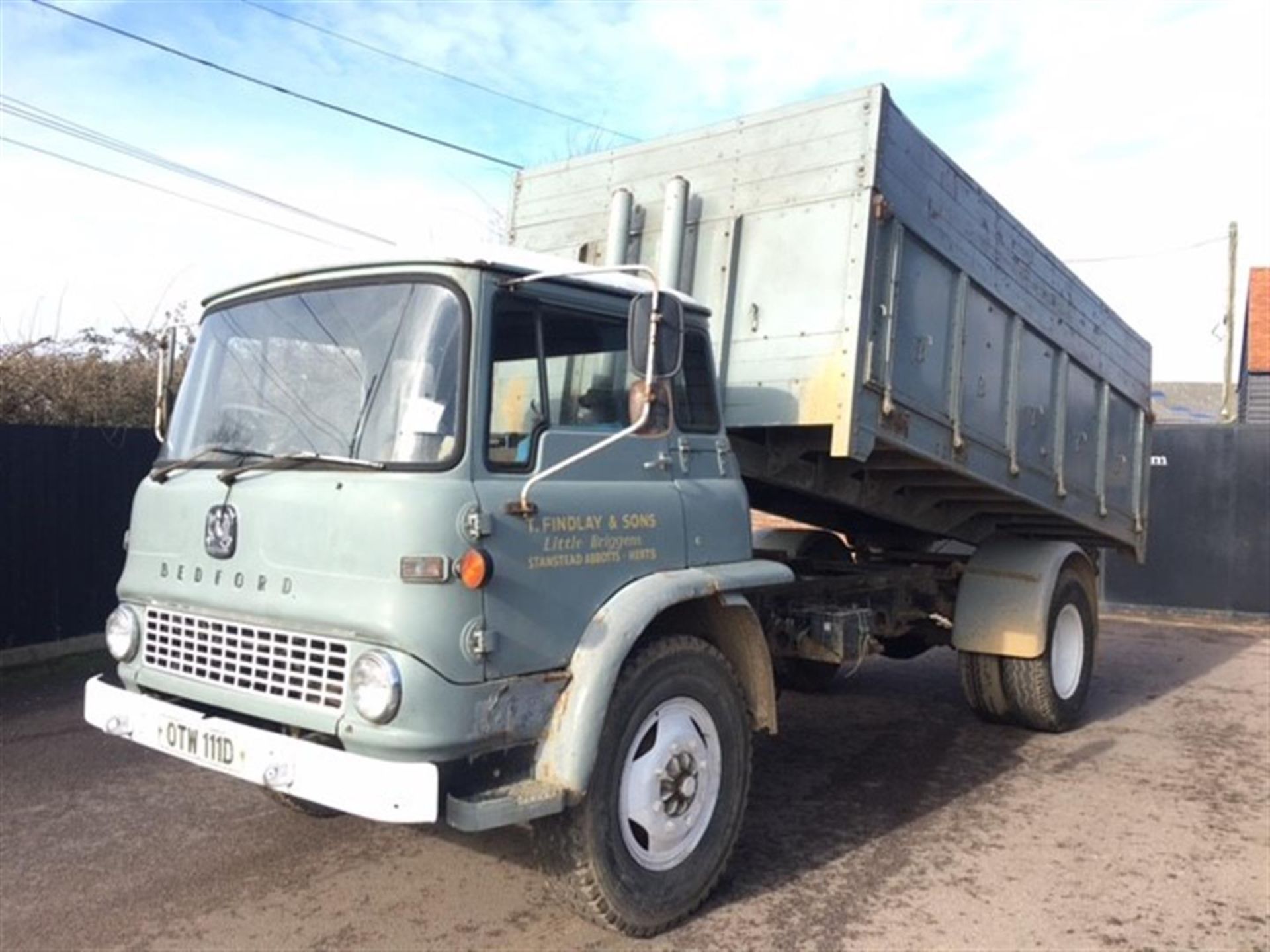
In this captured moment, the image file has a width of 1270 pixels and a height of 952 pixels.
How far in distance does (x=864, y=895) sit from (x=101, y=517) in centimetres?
698

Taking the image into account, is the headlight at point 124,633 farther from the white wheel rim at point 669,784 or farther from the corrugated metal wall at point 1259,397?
the corrugated metal wall at point 1259,397

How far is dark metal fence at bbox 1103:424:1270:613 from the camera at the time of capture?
12.5 meters

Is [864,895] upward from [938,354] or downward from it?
downward

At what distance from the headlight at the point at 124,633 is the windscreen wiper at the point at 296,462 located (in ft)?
2.50

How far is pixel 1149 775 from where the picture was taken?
20.5ft

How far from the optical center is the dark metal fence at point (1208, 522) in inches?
491

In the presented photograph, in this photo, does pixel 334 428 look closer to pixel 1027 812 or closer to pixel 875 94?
pixel 875 94

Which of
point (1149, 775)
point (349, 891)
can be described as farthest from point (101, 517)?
point (1149, 775)

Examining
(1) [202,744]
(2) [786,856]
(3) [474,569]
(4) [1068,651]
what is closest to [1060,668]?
(4) [1068,651]

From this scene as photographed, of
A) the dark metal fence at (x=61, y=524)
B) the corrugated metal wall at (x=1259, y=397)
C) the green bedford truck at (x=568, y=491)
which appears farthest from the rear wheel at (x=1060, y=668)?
the corrugated metal wall at (x=1259, y=397)

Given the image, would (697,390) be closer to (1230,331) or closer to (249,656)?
(249,656)

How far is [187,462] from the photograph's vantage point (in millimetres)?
4016

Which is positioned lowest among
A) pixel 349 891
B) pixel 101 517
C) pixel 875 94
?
pixel 349 891

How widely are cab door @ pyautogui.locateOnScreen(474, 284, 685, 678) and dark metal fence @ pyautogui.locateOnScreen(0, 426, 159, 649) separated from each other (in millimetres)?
5961
